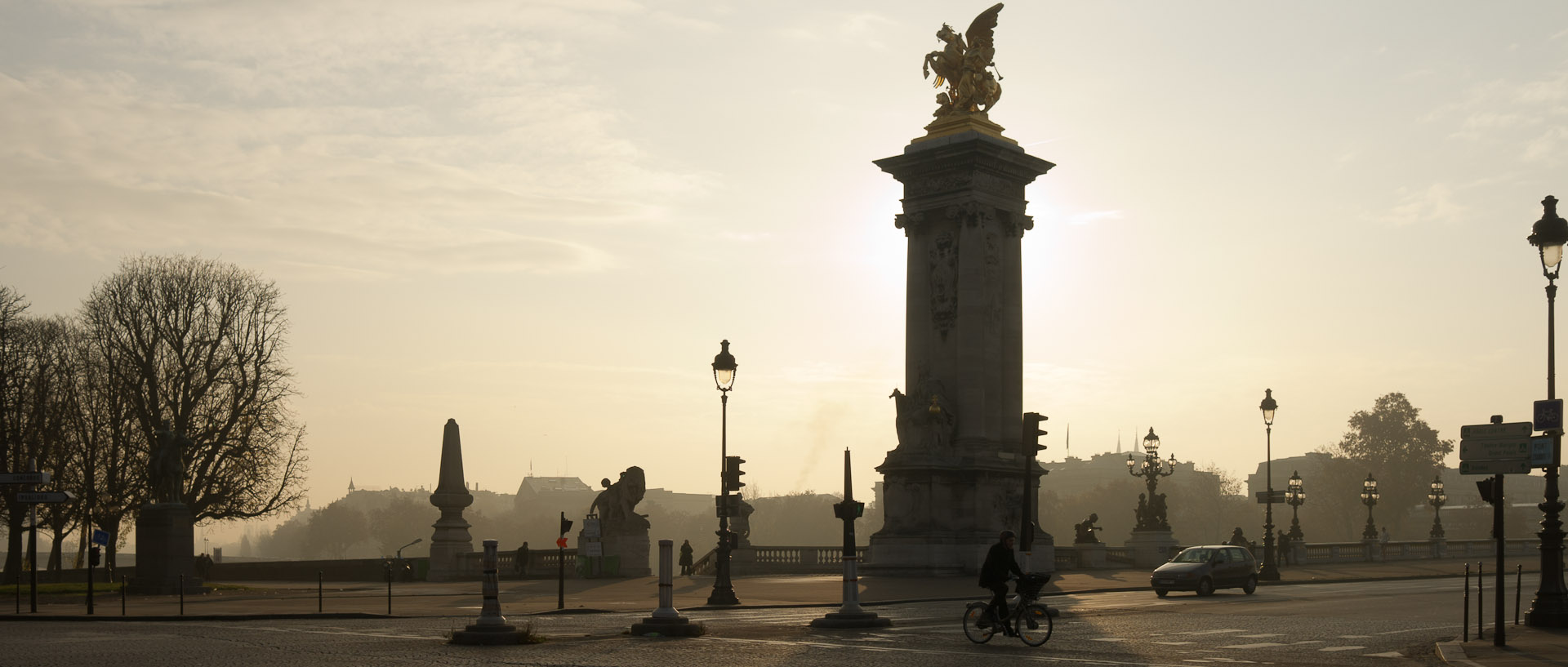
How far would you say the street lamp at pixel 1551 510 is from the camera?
24141 millimetres

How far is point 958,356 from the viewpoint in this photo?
51.6 meters

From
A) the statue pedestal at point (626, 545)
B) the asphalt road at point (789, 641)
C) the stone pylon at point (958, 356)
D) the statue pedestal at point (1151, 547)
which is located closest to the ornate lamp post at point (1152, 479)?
the statue pedestal at point (1151, 547)

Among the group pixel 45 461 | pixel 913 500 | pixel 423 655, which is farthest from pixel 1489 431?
Answer: pixel 45 461

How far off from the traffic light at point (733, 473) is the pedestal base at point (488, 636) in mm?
12842

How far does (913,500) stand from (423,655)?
101ft

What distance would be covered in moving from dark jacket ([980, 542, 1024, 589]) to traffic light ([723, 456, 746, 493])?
12.9m

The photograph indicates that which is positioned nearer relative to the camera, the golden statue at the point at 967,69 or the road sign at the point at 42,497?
the road sign at the point at 42,497

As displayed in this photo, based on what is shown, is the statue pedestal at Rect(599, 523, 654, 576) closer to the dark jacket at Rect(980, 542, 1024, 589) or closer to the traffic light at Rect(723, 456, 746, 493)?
the traffic light at Rect(723, 456, 746, 493)

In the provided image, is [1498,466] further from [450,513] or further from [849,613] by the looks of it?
[450,513]

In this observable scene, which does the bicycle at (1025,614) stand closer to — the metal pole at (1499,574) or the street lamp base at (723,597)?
the metal pole at (1499,574)

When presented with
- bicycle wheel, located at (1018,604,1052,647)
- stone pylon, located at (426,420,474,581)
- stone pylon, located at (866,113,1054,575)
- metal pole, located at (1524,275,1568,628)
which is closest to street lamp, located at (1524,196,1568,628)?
metal pole, located at (1524,275,1568,628)

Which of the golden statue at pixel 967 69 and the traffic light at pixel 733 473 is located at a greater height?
the golden statue at pixel 967 69

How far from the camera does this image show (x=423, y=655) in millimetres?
20391

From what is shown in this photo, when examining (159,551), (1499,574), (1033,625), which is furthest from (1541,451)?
(159,551)
